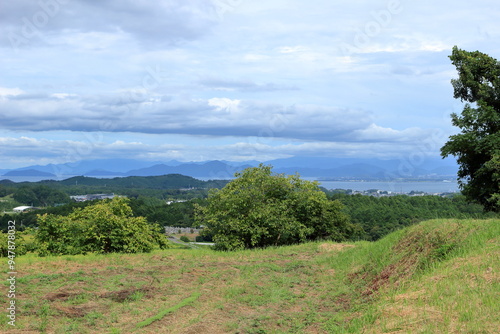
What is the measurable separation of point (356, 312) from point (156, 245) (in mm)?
16653

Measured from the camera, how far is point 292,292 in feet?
40.2

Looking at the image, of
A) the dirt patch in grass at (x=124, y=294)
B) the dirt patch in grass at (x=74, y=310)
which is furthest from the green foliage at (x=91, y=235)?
the dirt patch in grass at (x=74, y=310)

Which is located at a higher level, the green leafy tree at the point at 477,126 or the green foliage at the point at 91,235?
the green leafy tree at the point at 477,126

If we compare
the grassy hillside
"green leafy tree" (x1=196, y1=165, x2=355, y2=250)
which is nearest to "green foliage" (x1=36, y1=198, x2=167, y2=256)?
the grassy hillside

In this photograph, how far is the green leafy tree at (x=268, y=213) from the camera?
26625 mm

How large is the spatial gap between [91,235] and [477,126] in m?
21.8

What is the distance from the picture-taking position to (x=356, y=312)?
9.49 m

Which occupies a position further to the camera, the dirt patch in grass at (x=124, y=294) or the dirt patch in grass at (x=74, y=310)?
the dirt patch in grass at (x=124, y=294)

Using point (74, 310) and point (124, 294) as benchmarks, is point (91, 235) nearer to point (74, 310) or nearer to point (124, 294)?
point (124, 294)

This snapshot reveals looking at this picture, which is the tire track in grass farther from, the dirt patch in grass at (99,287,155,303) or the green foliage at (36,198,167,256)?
the green foliage at (36,198,167,256)

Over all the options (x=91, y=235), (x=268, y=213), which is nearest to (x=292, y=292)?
(x=91, y=235)

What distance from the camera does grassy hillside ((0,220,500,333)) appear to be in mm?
8031

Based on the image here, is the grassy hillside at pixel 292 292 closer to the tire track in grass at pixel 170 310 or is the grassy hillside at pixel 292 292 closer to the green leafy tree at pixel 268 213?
the tire track in grass at pixel 170 310

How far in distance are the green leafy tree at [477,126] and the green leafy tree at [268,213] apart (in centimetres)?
870
